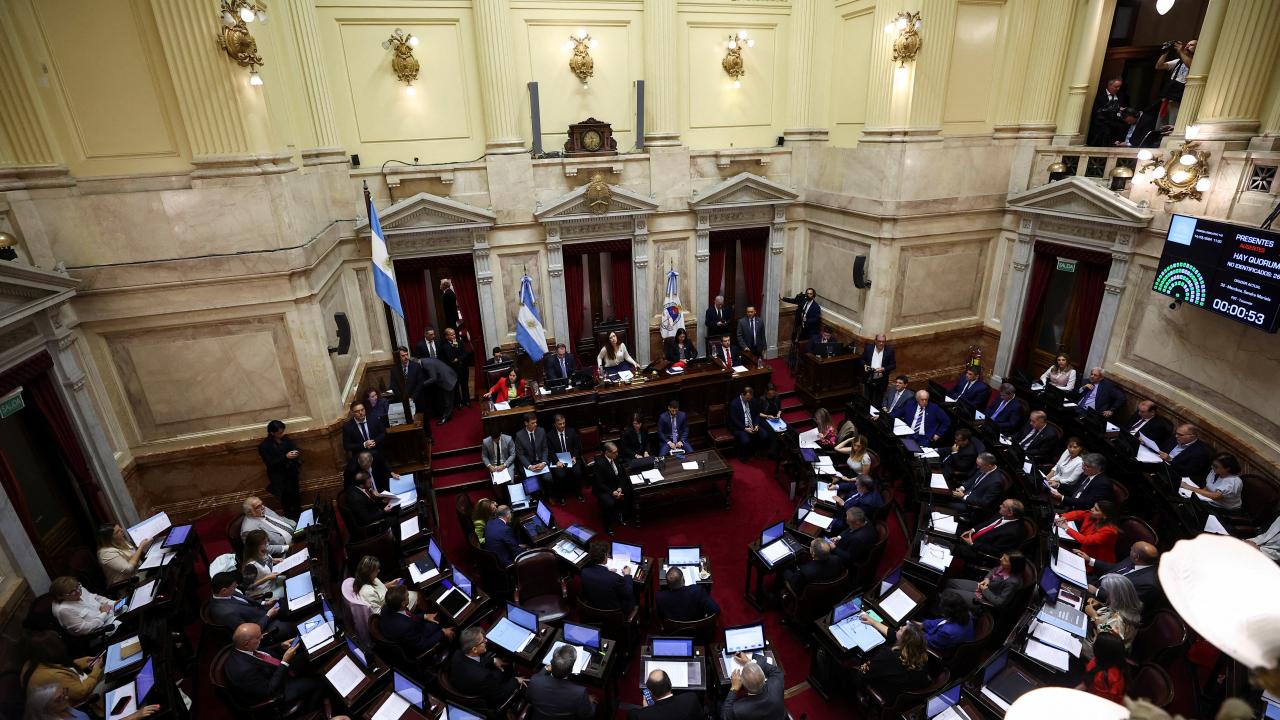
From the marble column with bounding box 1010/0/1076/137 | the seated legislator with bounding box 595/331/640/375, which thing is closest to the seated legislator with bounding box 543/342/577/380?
the seated legislator with bounding box 595/331/640/375

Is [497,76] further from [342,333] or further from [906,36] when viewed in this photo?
[906,36]

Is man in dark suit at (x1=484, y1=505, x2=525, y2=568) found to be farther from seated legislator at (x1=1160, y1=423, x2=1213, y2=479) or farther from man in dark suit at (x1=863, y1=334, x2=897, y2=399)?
seated legislator at (x1=1160, y1=423, x2=1213, y2=479)

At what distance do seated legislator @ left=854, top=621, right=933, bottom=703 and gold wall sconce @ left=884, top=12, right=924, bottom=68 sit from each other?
8.93 m

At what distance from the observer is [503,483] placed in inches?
342

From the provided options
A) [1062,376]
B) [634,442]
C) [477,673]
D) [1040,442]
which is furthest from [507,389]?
[1062,376]

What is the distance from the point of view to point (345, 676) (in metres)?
5.35

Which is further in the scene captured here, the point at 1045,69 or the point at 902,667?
the point at 1045,69

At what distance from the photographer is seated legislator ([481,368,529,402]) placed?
32.5 feet

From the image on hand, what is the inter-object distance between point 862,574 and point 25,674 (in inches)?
299

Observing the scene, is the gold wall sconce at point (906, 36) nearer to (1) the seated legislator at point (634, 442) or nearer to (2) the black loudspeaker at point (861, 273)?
(2) the black loudspeaker at point (861, 273)

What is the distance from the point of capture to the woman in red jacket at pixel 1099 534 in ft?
21.6

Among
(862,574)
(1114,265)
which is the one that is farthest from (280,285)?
(1114,265)

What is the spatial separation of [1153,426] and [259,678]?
1066 cm

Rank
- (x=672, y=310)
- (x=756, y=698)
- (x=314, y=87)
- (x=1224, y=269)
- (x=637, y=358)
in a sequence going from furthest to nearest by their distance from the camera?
(x=637, y=358) → (x=672, y=310) → (x=314, y=87) → (x=1224, y=269) → (x=756, y=698)
